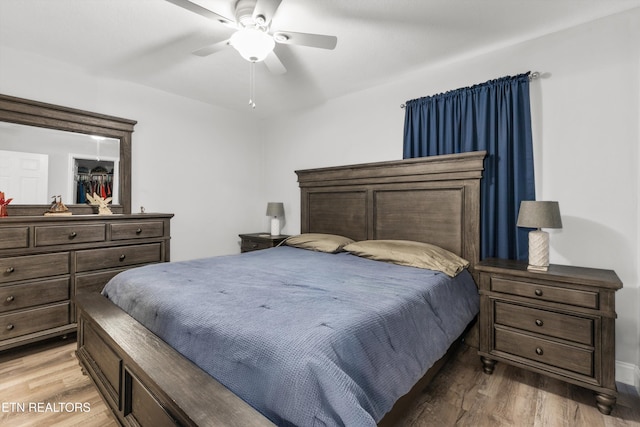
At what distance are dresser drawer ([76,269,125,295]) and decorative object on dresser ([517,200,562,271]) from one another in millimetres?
3559

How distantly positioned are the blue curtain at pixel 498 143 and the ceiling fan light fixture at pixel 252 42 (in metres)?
1.82

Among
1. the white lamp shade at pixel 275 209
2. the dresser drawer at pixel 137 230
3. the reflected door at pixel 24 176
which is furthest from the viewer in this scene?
the white lamp shade at pixel 275 209

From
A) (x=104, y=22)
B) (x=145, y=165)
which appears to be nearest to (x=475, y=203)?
(x=104, y=22)

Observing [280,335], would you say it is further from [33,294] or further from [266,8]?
[33,294]

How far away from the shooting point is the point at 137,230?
306 cm

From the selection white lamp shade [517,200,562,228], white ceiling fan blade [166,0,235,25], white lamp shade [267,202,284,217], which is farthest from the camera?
white lamp shade [267,202,284,217]

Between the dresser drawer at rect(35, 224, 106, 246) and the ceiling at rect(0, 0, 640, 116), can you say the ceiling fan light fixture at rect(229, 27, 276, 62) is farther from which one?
the dresser drawer at rect(35, 224, 106, 246)

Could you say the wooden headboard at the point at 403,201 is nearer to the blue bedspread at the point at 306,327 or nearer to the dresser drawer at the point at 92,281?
the blue bedspread at the point at 306,327

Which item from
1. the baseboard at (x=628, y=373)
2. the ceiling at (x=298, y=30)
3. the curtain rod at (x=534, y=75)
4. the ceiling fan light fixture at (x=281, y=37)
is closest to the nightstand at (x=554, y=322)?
the baseboard at (x=628, y=373)

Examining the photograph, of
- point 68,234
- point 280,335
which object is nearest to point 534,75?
point 280,335

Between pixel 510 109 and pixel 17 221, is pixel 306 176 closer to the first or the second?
pixel 510 109

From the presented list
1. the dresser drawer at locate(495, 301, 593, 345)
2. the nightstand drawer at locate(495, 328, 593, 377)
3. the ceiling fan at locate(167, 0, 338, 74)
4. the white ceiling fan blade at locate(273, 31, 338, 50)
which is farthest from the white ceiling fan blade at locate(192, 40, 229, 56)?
the nightstand drawer at locate(495, 328, 593, 377)

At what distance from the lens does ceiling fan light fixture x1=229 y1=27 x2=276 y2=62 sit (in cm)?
195

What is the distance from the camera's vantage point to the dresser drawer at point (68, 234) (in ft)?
8.27
